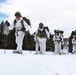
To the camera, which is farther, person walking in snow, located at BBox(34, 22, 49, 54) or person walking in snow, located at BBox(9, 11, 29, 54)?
person walking in snow, located at BBox(34, 22, 49, 54)

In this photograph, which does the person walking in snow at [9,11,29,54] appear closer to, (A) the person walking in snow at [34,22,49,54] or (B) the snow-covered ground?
(A) the person walking in snow at [34,22,49,54]

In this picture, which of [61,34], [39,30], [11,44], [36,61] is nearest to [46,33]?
[39,30]

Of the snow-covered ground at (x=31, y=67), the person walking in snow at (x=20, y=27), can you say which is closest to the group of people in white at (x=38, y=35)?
the person walking in snow at (x=20, y=27)

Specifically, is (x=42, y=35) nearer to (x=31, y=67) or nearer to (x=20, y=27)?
(x=20, y=27)

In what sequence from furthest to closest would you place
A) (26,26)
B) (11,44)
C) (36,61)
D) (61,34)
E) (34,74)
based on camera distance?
1. (11,44)
2. (61,34)
3. (26,26)
4. (36,61)
5. (34,74)

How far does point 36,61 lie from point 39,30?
5927 mm

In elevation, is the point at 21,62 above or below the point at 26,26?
below

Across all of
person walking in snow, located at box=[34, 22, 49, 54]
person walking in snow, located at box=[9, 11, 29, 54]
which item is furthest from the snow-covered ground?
person walking in snow, located at box=[34, 22, 49, 54]

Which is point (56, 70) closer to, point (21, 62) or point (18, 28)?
point (21, 62)

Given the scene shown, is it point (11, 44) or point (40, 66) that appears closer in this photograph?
point (40, 66)

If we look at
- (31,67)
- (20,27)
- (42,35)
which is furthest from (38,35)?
(31,67)

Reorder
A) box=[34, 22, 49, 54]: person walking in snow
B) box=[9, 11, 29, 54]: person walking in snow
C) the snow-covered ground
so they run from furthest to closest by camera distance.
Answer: box=[34, 22, 49, 54]: person walking in snow
box=[9, 11, 29, 54]: person walking in snow
the snow-covered ground

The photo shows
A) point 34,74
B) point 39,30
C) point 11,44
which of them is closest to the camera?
point 34,74

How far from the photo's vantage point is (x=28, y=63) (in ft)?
29.2
